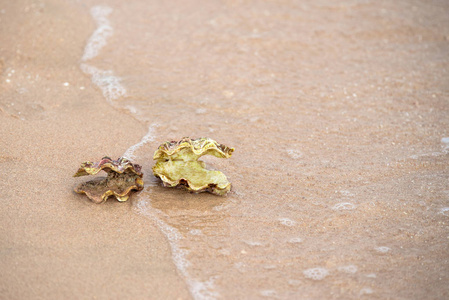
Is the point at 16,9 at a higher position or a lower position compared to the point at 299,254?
higher

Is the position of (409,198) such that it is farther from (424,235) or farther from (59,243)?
(59,243)

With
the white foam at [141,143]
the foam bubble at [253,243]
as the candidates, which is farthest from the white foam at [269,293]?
the white foam at [141,143]

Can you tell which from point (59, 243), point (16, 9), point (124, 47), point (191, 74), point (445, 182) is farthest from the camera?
point (16, 9)

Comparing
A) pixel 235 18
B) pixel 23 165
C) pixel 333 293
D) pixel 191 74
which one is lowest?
pixel 333 293

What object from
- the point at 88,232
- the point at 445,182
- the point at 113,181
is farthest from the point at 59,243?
the point at 445,182

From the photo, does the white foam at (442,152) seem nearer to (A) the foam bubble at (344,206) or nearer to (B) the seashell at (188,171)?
(A) the foam bubble at (344,206)

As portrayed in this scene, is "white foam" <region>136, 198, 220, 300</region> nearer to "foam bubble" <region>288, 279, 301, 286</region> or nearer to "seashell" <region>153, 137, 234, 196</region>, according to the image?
"seashell" <region>153, 137, 234, 196</region>

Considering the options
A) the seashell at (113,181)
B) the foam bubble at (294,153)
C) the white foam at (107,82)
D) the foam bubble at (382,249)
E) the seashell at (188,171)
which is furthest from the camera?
the white foam at (107,82)
